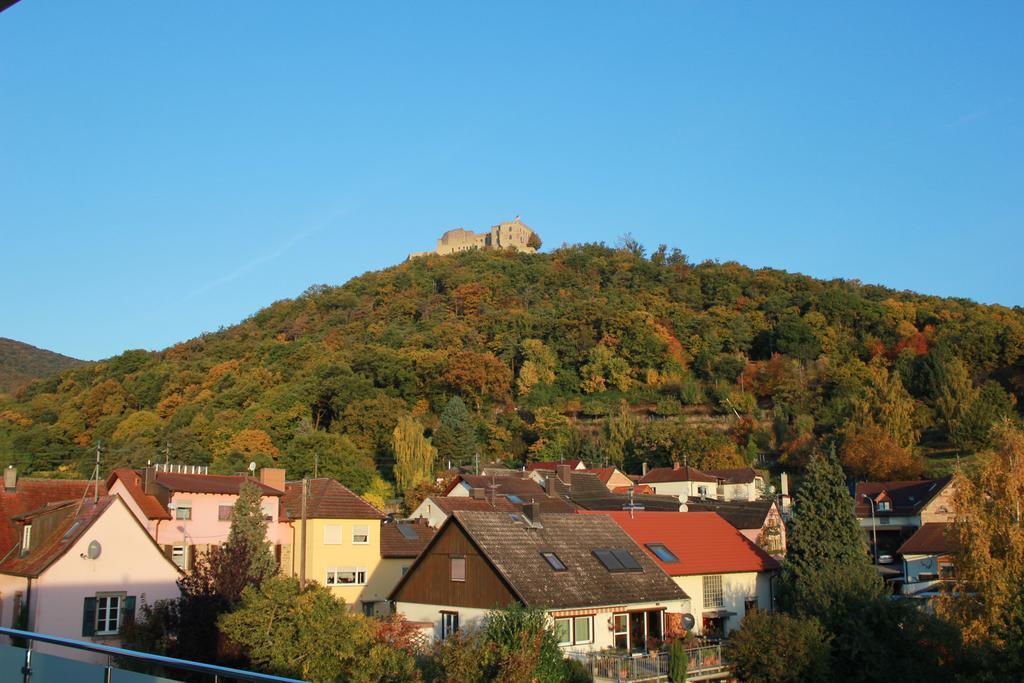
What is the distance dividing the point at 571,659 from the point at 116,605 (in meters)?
14.3

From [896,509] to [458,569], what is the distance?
42.3 m

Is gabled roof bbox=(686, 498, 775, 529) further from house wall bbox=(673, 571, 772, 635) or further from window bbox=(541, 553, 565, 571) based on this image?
window bbox=(541, 553, 565, 571)

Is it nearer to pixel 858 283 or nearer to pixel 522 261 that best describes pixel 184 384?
pixel 522 261

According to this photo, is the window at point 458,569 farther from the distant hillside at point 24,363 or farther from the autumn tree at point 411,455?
the distant hillside at point 24,363

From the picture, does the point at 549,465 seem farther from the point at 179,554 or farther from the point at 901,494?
the point at 179,554

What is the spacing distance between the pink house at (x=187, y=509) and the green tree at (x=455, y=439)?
32385 mm

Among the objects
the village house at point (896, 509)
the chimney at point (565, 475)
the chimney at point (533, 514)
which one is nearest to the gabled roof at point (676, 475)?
the village house at point (896, 509)

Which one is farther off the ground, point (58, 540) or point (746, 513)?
point (746, 513)

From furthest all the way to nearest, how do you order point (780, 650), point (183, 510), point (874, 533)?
1. point (874, 533)
2. point (183, 510)
3. point (780, 650)

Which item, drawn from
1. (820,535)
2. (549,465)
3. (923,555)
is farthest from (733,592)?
(549,465)

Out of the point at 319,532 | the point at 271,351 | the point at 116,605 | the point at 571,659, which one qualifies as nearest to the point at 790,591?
the point at 571,659

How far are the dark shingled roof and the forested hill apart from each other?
33.4 metres

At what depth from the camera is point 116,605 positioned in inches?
1078

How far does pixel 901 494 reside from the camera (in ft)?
196
